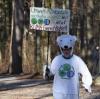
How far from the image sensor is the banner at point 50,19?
19.2 metres

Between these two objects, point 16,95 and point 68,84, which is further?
point 16,95

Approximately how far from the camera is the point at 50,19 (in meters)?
19.6

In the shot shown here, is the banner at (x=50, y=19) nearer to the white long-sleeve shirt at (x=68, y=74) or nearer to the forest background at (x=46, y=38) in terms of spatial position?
the forest background at (x=46, y=38)

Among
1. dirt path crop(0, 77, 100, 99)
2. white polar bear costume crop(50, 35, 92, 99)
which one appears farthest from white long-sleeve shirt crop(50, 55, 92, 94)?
dirt path crop(0, 77, 100, 99)

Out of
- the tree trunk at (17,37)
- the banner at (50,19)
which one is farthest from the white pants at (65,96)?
the tree trunk at (17,37)

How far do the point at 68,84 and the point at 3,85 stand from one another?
8.96 metres

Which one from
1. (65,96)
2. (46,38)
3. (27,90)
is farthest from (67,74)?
(46,38)

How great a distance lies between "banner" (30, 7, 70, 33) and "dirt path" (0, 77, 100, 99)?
2093mm

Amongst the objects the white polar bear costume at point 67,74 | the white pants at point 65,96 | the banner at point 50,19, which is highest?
the banner at point 50,19

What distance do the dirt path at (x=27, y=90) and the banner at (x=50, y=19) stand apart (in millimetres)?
2093

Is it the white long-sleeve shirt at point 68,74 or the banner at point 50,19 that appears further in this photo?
the banner at point 50,19

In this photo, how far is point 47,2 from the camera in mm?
22750

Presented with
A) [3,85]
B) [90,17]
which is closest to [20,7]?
[90,17]

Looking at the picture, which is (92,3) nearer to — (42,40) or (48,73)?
(42,40)
